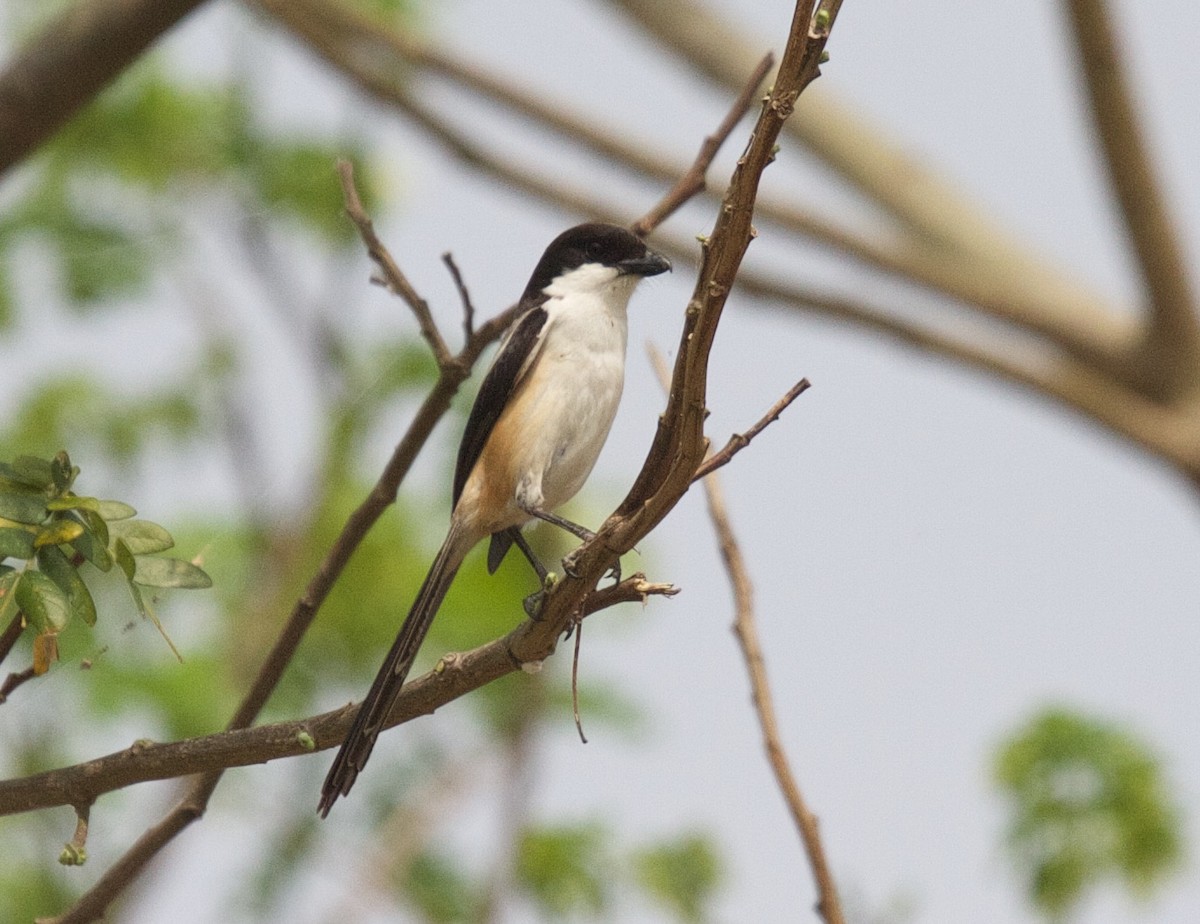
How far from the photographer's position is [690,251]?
589 centimetres

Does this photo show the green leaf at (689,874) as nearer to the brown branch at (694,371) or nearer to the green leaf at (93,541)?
the brown branch at (694,371)

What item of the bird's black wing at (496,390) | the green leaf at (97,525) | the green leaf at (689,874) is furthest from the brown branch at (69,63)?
the green leaf at (689,874)

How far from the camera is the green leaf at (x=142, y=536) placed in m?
2.33

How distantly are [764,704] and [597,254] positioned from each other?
165cm

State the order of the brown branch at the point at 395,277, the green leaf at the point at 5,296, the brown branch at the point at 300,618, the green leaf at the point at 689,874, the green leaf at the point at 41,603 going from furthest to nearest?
the green leaf at the point at 5,296, the green leaf at the point at 689,874, the brown branch at the point at 395,277, the brown branch at the point at 300,618, the green leaf at the point at 41,603

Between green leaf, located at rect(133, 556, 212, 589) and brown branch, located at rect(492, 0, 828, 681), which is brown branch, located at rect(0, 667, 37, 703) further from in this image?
brown branch, located at rect(492, 0, 828, 681)

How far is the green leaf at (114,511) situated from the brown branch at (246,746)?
36cm

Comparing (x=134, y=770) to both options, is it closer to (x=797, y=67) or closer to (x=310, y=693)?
(x=797, y=67)

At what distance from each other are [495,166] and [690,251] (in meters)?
0.81

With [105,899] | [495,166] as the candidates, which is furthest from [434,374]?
[105,899]

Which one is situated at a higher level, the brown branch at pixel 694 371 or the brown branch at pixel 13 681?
the brown branch at pixel 694 371

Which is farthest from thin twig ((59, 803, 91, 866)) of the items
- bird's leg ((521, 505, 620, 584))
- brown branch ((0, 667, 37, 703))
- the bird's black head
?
the bird's black head

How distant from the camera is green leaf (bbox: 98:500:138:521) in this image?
7.46ft

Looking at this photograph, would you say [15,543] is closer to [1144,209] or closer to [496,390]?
[496,390]
